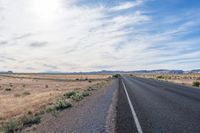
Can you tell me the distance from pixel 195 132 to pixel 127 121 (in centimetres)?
287

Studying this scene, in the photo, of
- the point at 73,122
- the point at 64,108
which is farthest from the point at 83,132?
the point at 64,108

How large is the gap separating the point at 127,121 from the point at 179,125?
1919mm

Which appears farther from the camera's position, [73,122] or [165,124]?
[73,122]

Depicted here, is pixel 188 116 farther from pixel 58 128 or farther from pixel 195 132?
pixel 58 128

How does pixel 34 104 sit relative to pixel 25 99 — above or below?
above

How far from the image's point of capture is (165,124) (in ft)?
32.6

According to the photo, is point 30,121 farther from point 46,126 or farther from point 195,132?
point 195,132

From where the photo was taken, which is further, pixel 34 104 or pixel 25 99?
pixel 25 99

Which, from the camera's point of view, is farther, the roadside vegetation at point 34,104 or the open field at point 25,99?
the open field at point 25,99

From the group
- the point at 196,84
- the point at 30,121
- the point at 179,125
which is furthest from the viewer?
the point at 196,84

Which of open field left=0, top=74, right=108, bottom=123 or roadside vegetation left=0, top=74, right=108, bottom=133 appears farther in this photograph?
open field left=0, top=74, right=108, bottom=123

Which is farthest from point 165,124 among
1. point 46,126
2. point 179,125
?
point 46,126

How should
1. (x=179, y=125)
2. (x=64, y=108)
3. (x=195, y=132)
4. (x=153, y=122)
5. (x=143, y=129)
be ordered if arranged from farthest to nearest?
(x=64, y=108), (x=153, y=122), (x=179, y=125), (x=143, y=129), (x=195, y=132)

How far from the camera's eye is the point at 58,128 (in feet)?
34.6
